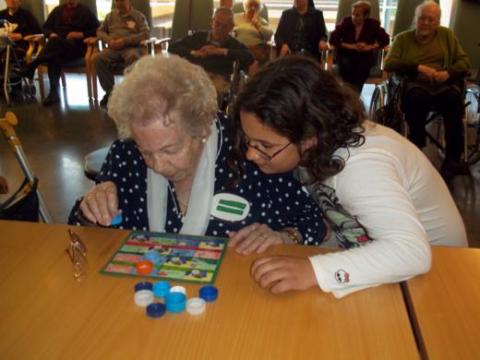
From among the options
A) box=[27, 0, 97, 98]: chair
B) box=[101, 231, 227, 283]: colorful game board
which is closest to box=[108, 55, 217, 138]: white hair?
box=[101, 231, 227, 283]: colorful game board

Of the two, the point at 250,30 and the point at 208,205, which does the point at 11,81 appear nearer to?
the point at 250,30

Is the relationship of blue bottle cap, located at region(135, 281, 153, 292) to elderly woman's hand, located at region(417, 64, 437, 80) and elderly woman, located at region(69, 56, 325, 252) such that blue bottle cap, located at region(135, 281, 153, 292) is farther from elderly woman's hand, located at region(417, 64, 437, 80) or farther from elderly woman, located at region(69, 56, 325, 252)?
elderly woman's hand, located at region(417, 64, 437, 80)

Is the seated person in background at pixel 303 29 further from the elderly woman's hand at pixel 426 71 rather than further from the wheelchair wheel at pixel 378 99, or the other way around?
the elderly woman's hand at pixel 426 71

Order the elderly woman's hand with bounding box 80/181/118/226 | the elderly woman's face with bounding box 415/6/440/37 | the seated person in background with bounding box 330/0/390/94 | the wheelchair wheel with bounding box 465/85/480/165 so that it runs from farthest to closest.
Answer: the seated person in background with bounding box 330/0/390/94, the elderly woman's face with bounding box 415/6/440/37, the wheelchair wheel with bounding box 465/85/480/165, the elderly woman's hand with bounding box 80/181/118/226

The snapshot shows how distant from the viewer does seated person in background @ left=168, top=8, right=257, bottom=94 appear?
4809mm

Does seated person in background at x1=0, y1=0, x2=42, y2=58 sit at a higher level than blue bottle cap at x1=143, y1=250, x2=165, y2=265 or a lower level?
higher

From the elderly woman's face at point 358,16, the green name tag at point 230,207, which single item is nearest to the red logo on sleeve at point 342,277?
the green name tag at point 230,207

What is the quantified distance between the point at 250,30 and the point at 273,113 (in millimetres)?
4984

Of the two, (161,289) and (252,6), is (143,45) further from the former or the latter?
(161,289)

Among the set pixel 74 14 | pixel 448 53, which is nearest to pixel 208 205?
pixel 448 53

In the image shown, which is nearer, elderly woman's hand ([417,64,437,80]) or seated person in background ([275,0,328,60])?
elderly woman's hand ([417,64,437,80])

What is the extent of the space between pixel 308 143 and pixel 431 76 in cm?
326

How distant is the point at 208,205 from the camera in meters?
1.38

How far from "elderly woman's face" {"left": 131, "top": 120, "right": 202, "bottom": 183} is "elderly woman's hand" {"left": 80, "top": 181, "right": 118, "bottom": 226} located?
0.14m
